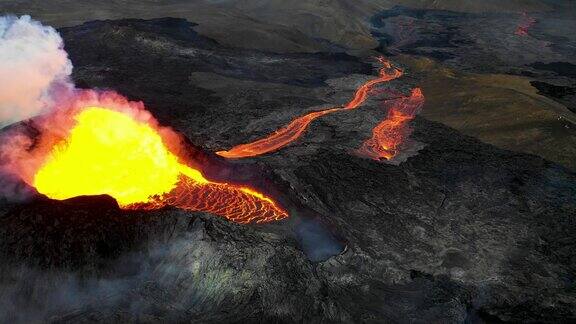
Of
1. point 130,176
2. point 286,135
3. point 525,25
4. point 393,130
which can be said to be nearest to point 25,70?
point 130,176

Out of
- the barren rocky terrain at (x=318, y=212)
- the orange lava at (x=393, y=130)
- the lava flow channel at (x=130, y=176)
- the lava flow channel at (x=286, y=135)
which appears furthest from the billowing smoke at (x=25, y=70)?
the orange lava at (x=393, y=130)

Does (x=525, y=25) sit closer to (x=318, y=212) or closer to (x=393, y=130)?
(x=393, y=130)

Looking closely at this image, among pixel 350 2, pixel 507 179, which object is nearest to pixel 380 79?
pixel 507 179

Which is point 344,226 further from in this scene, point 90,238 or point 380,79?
point 380,79

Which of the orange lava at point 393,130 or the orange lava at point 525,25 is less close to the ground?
the orange lava at point 393,130

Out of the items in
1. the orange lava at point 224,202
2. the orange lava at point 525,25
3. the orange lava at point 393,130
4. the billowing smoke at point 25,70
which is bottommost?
the orange lava at point 525,25

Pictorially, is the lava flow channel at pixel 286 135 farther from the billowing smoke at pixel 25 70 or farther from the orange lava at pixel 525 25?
the orange lava at pixel 525 25
